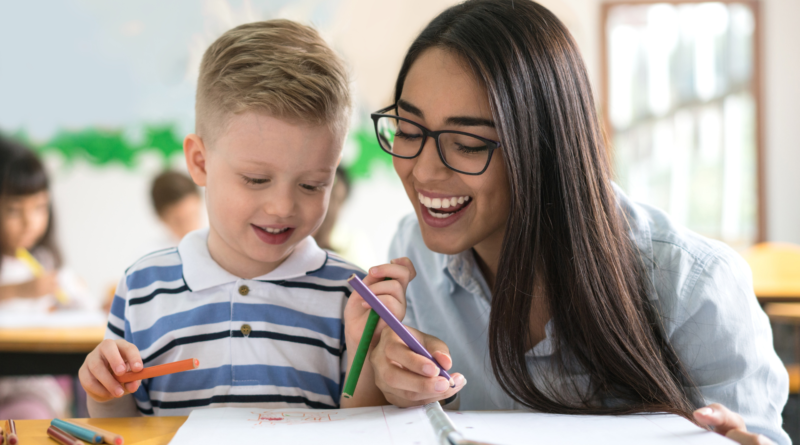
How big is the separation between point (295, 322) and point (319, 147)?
0.28 m

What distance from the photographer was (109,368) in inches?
30.7

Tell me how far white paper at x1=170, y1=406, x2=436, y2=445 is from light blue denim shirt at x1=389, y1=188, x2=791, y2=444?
1.16ft

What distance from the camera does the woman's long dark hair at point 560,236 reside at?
2.89 feet

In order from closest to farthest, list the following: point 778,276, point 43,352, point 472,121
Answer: point 472,121 → point 43,352 → point 778,276

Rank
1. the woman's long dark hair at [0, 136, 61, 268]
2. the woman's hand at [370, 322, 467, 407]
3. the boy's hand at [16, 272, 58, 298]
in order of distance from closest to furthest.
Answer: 1. the woman's hand at [370, 322, 467, 407]
2. the boy's hand at [16, 272, 58, 298]
3. the woman's long dark hair at [0, 136, 61, 268]

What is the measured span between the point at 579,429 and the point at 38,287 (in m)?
2.89

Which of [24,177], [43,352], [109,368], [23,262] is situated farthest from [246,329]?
[24,177]

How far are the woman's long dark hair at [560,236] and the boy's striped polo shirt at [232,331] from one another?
0.27 meters

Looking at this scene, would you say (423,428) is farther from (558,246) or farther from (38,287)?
(38,287)

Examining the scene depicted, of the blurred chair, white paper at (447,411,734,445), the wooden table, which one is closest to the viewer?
white paper at (447,411,734,445)

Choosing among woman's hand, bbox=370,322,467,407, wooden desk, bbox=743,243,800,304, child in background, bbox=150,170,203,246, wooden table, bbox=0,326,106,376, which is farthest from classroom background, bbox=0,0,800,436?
woman's hand, bbox=370,322,467,407

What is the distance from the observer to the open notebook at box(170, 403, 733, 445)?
625mm

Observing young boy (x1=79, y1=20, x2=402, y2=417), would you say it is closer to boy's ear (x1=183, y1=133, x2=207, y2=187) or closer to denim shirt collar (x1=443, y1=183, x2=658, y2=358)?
boy's ear (x1=183, y1=133, x2=207, y2=187)

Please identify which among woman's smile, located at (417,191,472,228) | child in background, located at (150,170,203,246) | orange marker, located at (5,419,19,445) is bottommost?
child in background, located at (150,170,203,246)
